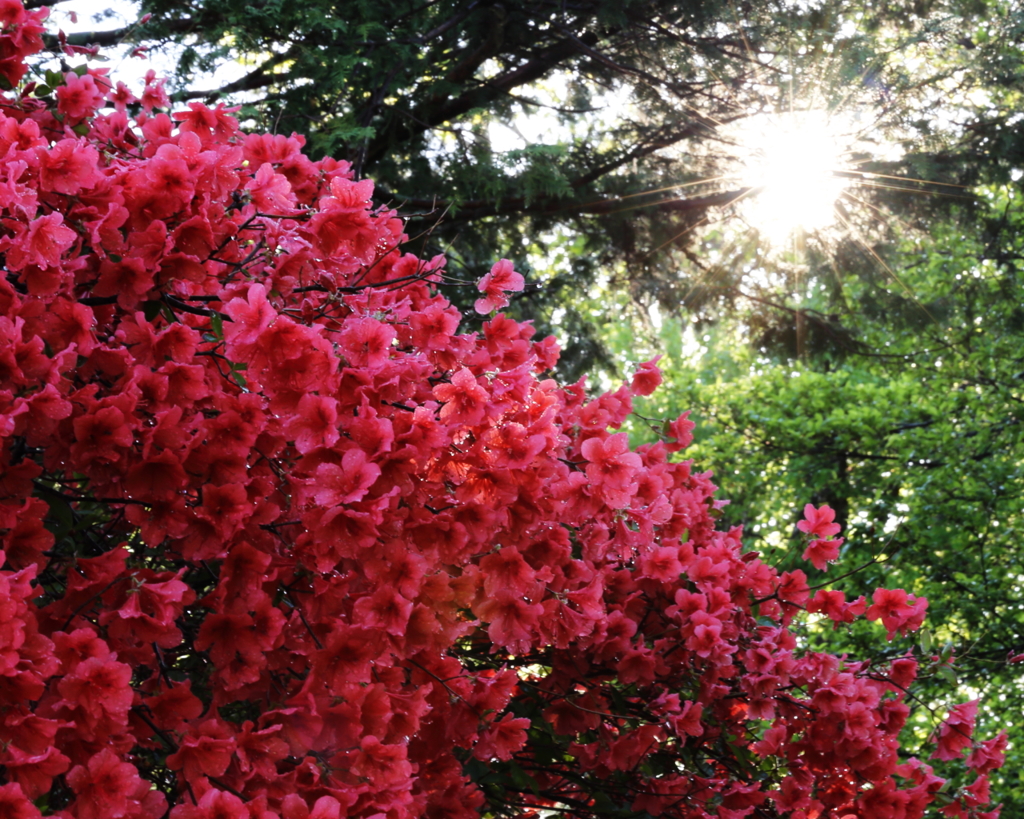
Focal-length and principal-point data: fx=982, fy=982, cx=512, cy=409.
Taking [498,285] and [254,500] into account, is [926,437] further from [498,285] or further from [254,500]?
[254,500]

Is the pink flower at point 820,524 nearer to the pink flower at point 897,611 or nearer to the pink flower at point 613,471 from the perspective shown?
the pink flower at point 897,611

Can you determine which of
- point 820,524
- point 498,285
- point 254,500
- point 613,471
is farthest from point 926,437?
point 254,500

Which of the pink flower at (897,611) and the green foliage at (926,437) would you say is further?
the green foliage at (926,437)

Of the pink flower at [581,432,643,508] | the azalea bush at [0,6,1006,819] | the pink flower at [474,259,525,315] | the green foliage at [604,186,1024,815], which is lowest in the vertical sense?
the azalea bush at [0,6,1006,819]

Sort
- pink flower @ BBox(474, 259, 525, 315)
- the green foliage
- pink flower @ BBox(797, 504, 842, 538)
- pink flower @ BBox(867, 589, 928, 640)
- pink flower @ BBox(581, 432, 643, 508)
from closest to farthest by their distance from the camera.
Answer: pink flower @ BBox(581, 432, 643, 508), pink flower @ BBox(474, 259, 525, 315), pink flower @ BBox(867, 589, 928, 640), pink flower @ BBox(797, 504, 842, 538), the green foliage

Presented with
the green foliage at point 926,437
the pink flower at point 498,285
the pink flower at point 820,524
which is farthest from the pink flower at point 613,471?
the green foliage at point 926,437

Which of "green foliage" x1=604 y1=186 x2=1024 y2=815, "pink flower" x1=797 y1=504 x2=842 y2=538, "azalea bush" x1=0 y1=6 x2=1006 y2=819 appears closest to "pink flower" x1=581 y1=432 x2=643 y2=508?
"azalea bush" x1=0 y1=6 x2=1006 y2=819

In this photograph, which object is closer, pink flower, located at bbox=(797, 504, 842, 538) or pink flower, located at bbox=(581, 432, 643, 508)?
pink flower, located at bbox=(581, 432, 643, 508)

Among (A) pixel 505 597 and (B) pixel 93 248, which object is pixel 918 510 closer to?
(A) pixel 505 597

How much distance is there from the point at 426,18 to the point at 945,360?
20.0 feet

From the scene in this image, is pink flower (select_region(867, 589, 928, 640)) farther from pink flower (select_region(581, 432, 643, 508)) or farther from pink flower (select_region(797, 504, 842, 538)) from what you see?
pink flower (select_region(581, 432, 643, 508))

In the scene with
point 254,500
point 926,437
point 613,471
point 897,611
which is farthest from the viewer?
point 926,437

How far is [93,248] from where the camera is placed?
6.02 feet

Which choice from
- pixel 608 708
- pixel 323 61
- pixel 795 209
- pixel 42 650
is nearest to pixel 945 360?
pixel 795 209
